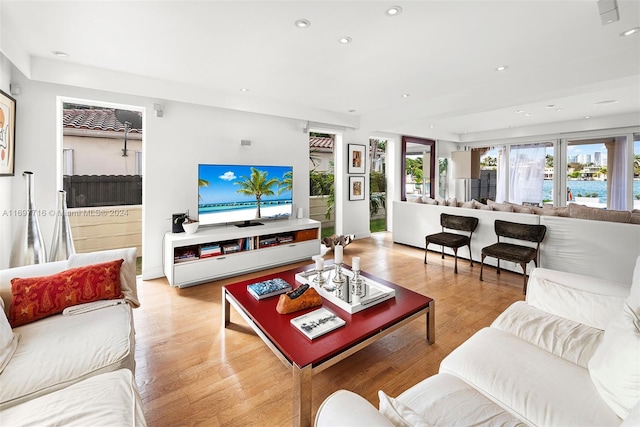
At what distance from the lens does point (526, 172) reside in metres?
7.12

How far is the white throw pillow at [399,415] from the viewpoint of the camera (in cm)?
92

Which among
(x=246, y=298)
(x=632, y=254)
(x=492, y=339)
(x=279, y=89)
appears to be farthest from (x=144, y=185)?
(x=632, y=254)

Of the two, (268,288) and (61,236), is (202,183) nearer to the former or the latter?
(61,236)

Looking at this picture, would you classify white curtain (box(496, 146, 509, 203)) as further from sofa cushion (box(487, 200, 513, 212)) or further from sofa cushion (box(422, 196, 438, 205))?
sofa cushion (box(487, 200, 513, 212))

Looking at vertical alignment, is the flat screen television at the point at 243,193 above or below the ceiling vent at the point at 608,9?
below

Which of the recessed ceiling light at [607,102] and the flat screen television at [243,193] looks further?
the recessed ceiling light at [607,102]

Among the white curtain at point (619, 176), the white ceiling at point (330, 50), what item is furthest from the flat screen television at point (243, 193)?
the white curtain at point (619, 176)

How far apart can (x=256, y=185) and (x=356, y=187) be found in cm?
241

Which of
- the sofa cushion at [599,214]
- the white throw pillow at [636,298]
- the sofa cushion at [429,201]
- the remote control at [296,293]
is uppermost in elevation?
the sofa cushion at [429,201]

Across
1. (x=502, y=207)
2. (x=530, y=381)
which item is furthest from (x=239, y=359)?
(x=502, y=207)

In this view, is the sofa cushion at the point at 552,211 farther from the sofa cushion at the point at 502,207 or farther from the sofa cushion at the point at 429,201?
the sofa cushion at the point at 429,201

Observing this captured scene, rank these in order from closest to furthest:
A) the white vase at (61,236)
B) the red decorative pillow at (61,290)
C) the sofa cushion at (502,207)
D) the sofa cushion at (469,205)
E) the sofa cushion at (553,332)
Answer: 1. the sofa cushion at (553,332)
2. the red decorative pillow at (61,290)
3. the white vase at (61,236)
4. the sofa cushion at (502,207)
5. the sofa cushion at (469,205)

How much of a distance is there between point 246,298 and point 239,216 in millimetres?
2070

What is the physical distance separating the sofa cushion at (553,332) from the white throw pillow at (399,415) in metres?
1.07
